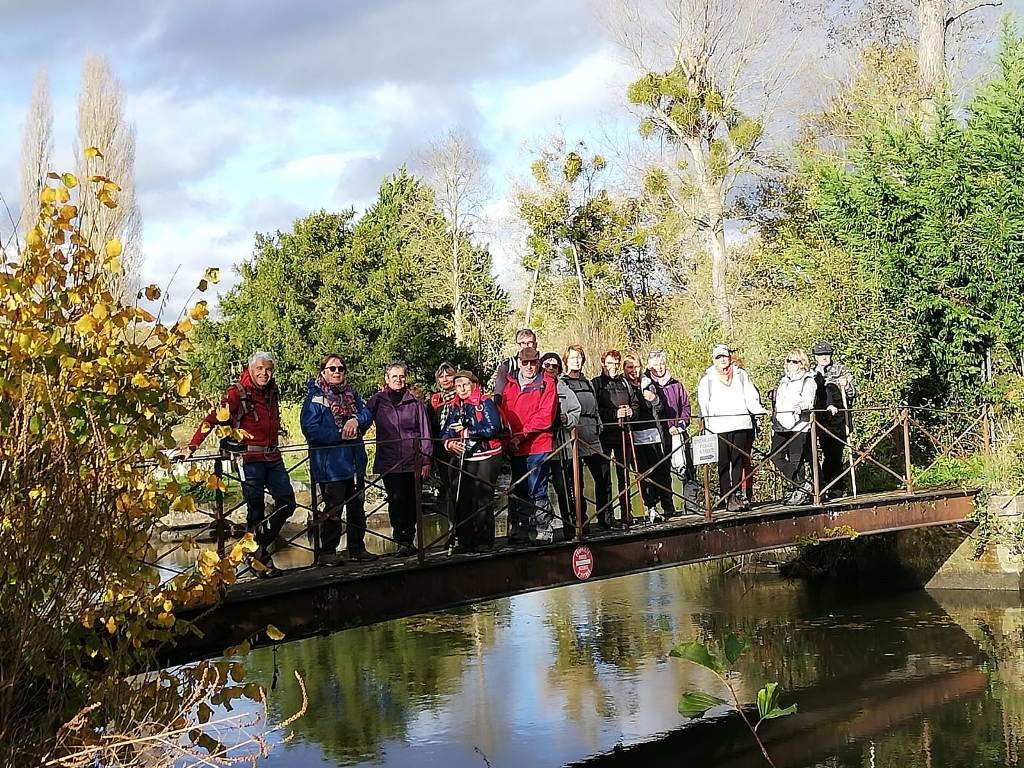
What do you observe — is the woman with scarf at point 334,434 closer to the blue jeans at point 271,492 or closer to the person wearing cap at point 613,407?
the blue jeans at point 271,492

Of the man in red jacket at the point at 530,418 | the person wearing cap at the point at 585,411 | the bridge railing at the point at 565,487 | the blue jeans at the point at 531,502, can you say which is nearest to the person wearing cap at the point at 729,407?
the bridge railing at the point at 565,487

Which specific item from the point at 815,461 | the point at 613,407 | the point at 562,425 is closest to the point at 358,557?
the point at 562,425

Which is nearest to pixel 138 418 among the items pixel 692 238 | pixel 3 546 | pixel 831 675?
pixel 3 546

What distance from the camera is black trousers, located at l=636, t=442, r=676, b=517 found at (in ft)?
38.2

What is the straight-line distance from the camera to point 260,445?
877 centimetres

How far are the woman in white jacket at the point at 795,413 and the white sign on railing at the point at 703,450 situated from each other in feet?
4.27

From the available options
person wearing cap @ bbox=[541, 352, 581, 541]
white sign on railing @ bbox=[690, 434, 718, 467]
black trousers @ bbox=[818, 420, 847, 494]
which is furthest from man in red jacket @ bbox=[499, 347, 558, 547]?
black trousers @ bbox=[818, 420, 847, 494]

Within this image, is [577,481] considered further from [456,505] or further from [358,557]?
[358,557]

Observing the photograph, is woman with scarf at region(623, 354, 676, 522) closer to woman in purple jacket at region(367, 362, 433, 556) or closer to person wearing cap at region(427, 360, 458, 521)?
person wearing cap at region(427, 360, 458, 521)

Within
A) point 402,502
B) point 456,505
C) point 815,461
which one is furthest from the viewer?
point 815,461

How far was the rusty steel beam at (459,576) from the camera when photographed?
328 inches

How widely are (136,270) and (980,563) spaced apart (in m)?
22.7

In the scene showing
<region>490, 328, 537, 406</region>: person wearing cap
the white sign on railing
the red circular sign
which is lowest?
the red circular sign

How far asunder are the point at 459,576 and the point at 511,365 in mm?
1849
